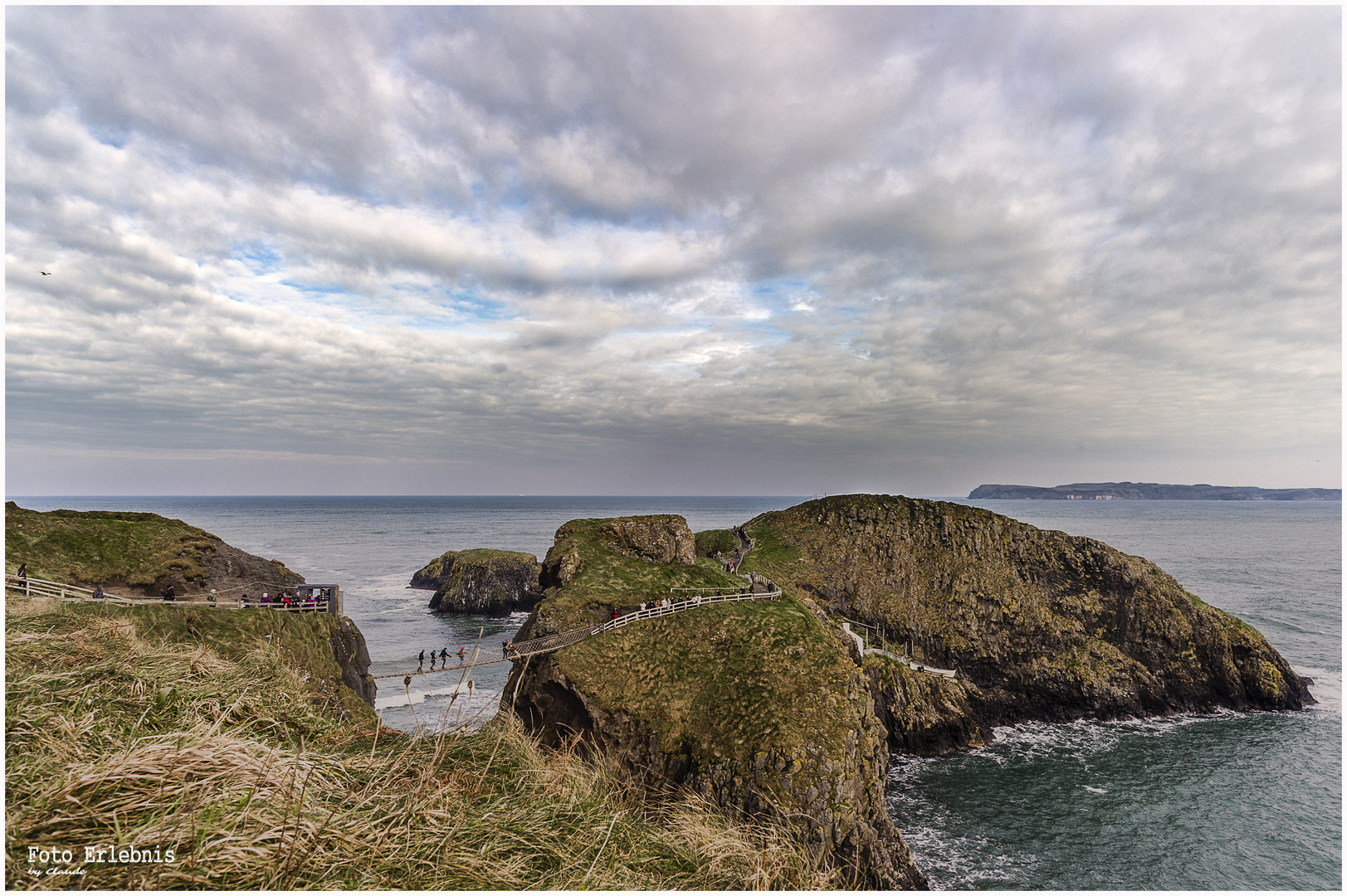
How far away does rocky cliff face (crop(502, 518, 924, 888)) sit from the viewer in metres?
22.6

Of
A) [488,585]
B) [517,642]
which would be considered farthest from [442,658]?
[488,585]

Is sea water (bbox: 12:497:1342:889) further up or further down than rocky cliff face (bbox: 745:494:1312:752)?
further down

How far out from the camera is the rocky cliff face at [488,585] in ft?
264

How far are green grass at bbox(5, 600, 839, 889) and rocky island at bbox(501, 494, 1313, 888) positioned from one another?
1.45m

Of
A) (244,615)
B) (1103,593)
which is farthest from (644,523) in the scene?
(1103,593)

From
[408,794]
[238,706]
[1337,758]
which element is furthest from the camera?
[1337,758]

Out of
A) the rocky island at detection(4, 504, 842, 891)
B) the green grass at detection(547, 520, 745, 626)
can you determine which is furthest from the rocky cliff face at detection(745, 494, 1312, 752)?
the rocky island at detection(4, 504, 842, 891)

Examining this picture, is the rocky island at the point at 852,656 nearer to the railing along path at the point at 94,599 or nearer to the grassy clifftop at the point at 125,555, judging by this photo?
the railing along path at the point at 94,599

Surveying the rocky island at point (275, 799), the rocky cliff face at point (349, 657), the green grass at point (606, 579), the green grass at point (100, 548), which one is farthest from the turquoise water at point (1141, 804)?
the green grass at point (100, 548)

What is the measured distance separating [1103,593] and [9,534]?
85.5m

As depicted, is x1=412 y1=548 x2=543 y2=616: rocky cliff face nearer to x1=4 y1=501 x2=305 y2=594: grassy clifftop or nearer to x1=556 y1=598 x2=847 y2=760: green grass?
x1=4 y1=501 x2=305 y2=594: grassy clifftop

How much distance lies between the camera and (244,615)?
80.2 ft

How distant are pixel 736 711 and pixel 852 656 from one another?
56.2ft

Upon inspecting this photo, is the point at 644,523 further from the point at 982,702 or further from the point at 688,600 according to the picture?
the point at 982,702
